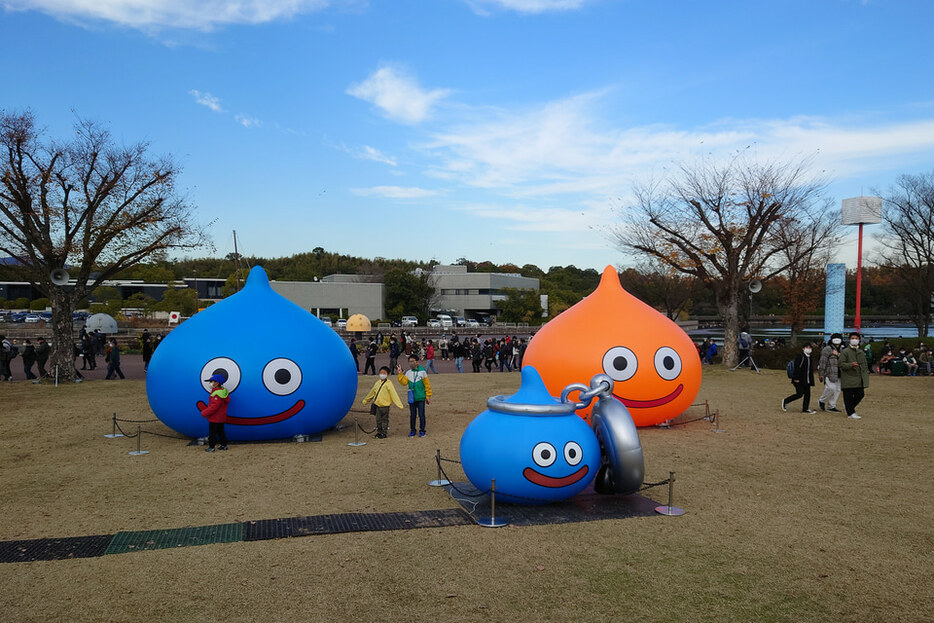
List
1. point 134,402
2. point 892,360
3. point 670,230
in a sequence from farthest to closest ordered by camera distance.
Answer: point 670,230
point 892,360
point 134,402

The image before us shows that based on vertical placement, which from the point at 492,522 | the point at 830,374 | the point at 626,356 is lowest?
the point at 492,522

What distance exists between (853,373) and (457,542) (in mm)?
12983

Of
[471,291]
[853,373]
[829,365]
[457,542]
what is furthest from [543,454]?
[471,291]

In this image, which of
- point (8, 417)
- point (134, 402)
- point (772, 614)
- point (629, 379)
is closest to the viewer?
point (772, 614)

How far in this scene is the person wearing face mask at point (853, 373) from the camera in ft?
53.0

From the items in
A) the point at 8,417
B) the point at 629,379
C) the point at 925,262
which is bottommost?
the point at 8,417

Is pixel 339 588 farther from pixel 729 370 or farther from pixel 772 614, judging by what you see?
pixel 729 370

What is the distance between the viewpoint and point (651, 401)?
14031 mm

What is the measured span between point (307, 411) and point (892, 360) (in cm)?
2495

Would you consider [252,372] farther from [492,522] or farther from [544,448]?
[544,448]

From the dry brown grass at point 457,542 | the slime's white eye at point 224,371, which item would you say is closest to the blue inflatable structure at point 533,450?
the dry brown grass at point 457,542

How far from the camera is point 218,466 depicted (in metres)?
11.4

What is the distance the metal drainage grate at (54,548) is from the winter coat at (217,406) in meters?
4.25

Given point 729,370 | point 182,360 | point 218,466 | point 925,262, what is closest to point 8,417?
point 182,360
